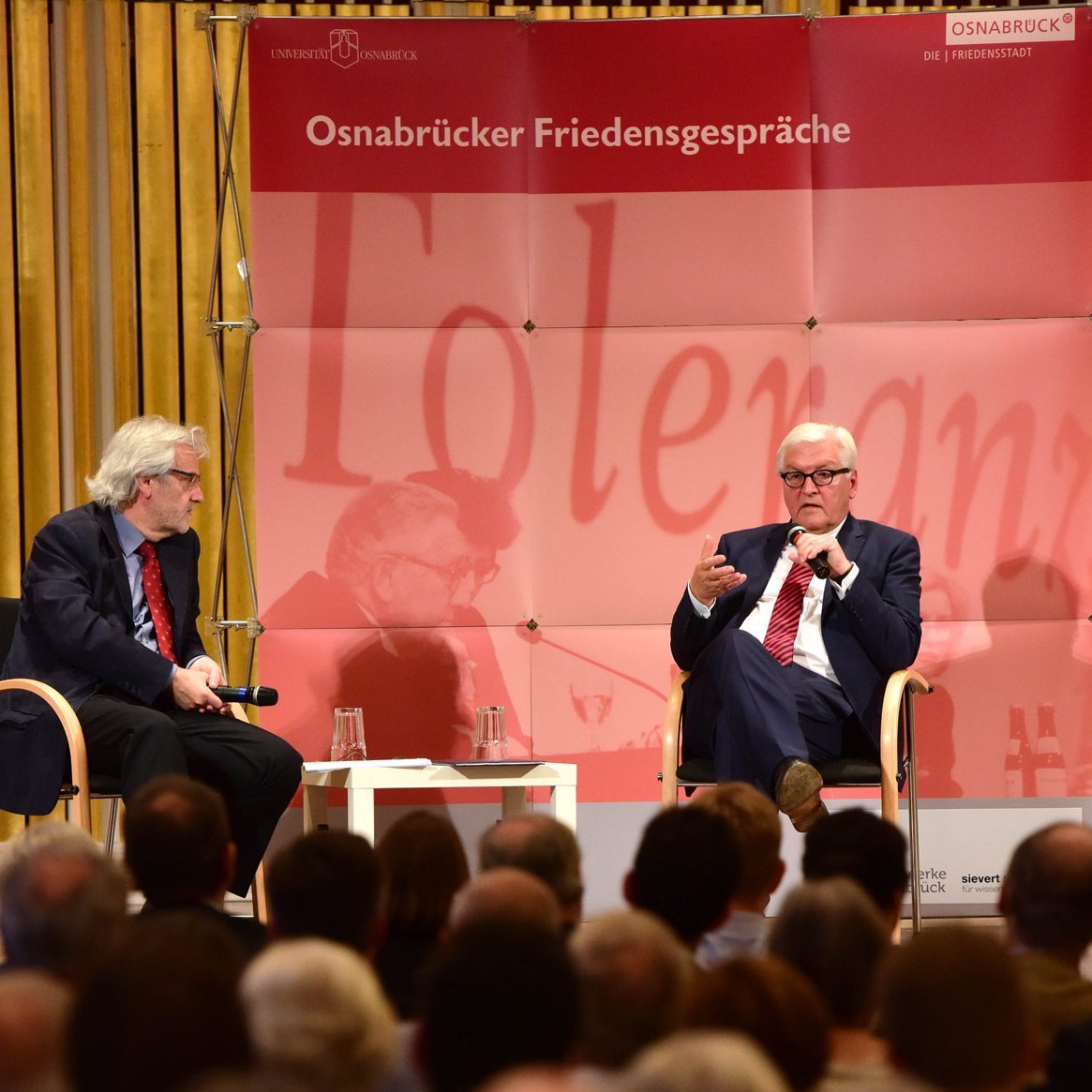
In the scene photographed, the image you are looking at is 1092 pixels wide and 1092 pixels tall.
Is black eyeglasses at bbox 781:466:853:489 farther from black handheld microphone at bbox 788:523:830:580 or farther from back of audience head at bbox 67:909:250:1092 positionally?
back of audience head at bbox 67:909:250:1092

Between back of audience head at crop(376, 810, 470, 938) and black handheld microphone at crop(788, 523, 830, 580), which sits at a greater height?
black handheld microphone at crop(788, 523, 830, 580)

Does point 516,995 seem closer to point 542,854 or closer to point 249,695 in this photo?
point 542,854

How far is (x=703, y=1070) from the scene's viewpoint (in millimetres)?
1179

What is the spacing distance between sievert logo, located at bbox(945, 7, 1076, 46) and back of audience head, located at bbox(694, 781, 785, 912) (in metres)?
2.78

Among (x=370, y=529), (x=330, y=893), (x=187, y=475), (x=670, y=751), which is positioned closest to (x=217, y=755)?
(x=187, y=475)

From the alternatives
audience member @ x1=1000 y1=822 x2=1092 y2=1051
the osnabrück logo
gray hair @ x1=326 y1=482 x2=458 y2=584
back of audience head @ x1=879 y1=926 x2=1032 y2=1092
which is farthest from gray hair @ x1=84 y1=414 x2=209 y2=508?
back of audience head @ x1=879 y1=926 x2=1032 y2=1092

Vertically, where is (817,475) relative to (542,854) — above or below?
above

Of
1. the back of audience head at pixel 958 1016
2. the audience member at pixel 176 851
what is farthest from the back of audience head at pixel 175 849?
the back of audience head at pixel 958 1016

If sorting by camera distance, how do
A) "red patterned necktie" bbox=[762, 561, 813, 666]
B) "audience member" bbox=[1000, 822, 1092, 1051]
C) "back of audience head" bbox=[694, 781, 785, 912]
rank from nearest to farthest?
"audience member" bbox=[1000, 822, 1092, 1051] < "back of audience head" bbox=[694, 781, 785, 912] < "red patterned necktie" bbox=[762, 561, 813, 666]

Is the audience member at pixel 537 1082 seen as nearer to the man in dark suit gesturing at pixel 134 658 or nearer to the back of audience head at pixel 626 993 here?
the back of audience head at pixel 626 993

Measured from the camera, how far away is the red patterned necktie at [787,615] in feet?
14.0

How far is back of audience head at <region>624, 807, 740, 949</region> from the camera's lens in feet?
7.61

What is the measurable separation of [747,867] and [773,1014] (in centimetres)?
106

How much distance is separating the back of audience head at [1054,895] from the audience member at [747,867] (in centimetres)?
38
